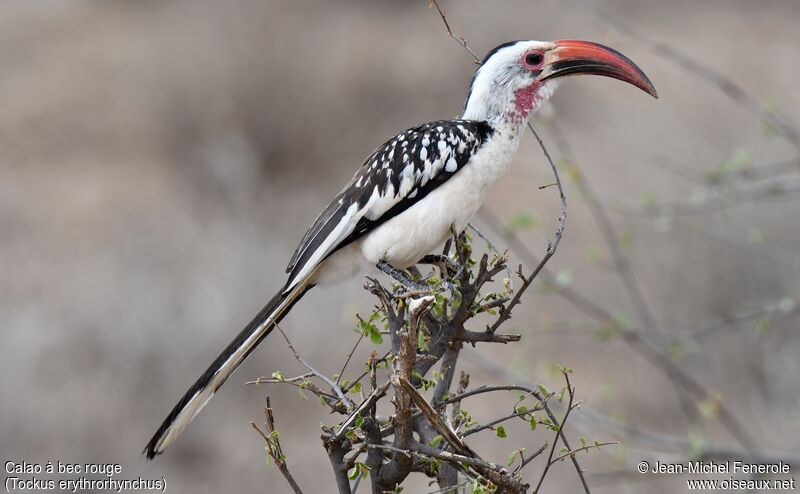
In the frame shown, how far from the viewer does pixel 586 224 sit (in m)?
7.56

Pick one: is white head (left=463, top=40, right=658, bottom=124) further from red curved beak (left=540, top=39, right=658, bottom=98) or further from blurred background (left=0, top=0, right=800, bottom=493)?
blurred background (left=0, top=0, right=800, bottom=493)

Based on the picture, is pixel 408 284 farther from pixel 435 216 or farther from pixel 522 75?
pixel 522 75

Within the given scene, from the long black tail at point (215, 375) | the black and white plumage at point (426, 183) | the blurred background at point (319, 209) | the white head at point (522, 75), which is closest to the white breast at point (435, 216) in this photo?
the black and white plumage at point (426, 183)

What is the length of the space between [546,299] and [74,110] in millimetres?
5321

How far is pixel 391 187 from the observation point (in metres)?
2.69

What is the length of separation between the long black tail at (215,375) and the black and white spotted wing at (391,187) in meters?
0.08

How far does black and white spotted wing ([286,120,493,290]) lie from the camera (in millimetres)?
2646

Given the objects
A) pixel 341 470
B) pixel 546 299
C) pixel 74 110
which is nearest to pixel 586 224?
pixel 546 299

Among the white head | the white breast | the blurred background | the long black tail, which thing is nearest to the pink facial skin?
the white head

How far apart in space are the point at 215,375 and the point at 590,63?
134 cm

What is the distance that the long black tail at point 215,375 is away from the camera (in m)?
2.36

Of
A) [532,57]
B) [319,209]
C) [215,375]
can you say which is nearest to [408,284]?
[215,375]

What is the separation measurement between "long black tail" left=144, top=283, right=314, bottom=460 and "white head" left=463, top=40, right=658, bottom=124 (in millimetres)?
761

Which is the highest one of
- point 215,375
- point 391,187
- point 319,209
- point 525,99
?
point 319,209
